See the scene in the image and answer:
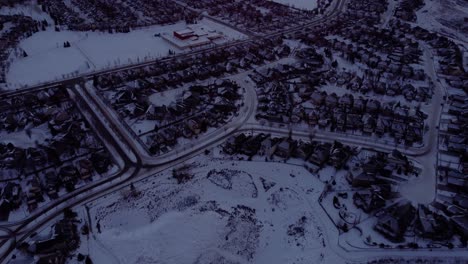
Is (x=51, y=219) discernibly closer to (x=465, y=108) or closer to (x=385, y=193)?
(x=385, y=193)

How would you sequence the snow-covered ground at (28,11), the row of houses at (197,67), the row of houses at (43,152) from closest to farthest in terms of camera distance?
the row of houses at (43,152), the row of houses at (197,67), the snow-covered ground at (28,11)

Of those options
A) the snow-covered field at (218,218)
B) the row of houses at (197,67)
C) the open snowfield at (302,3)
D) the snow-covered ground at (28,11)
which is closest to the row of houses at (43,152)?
the snow-covered field at (218,218)

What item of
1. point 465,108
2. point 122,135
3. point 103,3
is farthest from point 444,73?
point 103,3

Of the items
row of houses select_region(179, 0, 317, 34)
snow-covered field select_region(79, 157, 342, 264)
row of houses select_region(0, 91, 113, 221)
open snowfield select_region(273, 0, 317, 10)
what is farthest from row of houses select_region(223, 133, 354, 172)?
open snowfield select_region(273, 0, 317, 10)

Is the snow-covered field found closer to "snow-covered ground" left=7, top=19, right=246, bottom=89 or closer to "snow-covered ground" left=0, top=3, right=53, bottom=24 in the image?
"snow-covered ground" left=7, top=19, right=246, bottom=89

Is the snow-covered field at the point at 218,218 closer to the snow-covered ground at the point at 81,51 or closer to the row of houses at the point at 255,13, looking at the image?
the snow-covered ground at the point at 81,51

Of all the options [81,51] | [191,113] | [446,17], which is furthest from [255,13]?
[446,17]
